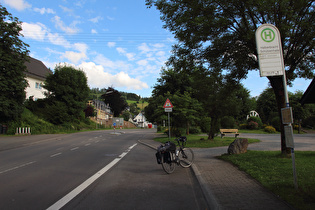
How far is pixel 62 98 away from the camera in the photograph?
37.7 meters

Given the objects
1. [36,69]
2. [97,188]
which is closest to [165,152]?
[97,188]

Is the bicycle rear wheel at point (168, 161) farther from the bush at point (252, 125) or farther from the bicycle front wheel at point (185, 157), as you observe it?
the bush at point (252, 125)

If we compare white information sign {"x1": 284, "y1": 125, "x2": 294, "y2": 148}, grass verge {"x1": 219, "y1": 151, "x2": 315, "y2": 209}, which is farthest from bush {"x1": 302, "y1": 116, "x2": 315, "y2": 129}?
white information sign {"x1": 284, "y1": 125, "x2": 294, "y2": 148}

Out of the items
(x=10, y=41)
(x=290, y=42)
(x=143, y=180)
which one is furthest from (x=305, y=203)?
(x=10, y=41)

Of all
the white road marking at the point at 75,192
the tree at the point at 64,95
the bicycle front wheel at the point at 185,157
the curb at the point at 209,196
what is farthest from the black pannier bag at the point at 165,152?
the tree at the point at 64,95

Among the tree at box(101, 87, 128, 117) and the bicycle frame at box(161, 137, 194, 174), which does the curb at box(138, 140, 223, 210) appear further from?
the tree at box(101, 87, 128, 117)

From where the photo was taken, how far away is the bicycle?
7266mm

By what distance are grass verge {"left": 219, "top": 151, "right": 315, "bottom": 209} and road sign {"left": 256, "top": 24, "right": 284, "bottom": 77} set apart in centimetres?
248

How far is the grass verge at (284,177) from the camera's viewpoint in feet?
13.9

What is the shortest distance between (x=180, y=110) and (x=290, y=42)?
11.7 m

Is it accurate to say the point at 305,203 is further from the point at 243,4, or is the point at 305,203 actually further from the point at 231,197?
the point at 243,4

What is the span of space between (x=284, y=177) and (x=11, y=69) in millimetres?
28177

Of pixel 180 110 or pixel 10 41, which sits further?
pixel 10 41

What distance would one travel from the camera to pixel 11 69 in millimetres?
25531
